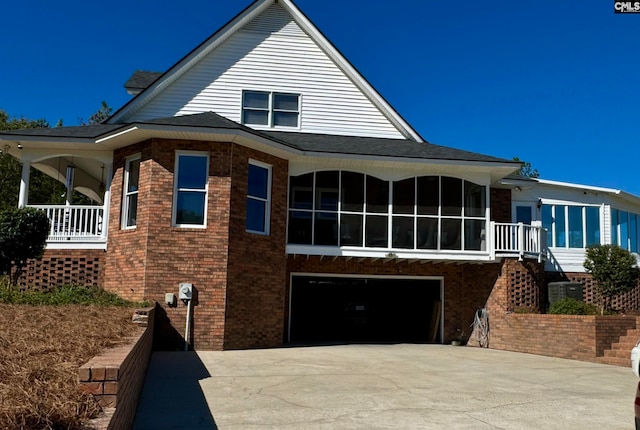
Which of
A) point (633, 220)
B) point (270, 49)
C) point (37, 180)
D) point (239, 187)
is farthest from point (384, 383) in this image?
point (37, 180)

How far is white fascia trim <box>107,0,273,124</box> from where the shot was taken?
1742 centimetres

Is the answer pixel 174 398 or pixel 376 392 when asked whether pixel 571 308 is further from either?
pixel 174 398

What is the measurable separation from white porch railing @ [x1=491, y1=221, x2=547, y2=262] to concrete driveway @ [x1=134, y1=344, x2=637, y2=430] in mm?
3879

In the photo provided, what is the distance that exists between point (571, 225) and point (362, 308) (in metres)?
8.11

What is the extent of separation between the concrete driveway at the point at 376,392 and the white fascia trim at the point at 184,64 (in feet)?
26.4

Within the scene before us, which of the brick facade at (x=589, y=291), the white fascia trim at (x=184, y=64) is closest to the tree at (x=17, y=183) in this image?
the white fascia trim at (x=184, y=64)

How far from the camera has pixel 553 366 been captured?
12.7 m

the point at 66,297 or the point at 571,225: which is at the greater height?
the point at 571,225

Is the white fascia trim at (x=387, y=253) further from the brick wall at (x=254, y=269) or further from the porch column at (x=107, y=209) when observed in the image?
the porch column at (x=107, y=209)

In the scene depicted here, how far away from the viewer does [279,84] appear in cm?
1836

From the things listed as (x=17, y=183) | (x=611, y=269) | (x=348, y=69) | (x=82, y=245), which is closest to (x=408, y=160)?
(x=348, y=69)

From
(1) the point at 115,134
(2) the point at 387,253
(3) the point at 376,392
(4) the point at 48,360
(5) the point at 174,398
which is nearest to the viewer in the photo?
(4) the point at 48,360

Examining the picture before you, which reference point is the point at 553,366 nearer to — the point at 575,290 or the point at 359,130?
the point at 575,290

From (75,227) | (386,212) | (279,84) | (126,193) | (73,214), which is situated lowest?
(75,227)
